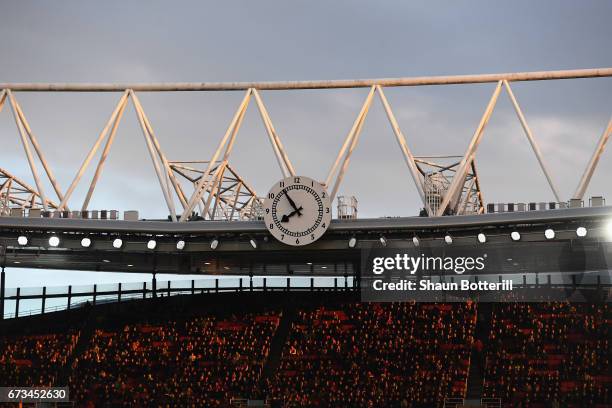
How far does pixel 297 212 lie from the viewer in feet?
114

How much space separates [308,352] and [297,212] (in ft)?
36.5

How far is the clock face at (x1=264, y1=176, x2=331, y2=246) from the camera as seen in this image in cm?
3472

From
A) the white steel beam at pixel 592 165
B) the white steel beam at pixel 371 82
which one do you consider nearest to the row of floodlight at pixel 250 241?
the white steel beam at pixel 592 165

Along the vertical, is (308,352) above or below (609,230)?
below

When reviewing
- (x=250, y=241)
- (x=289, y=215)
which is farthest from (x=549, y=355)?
(x=250, y=241)

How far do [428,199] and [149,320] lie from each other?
16741mm

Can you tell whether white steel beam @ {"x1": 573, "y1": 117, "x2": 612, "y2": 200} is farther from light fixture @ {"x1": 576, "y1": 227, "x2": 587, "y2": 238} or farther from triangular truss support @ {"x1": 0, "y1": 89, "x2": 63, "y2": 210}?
triangular truss support @ {"x1": 0, "y1": 89, "x2": 63, "y2": 210}

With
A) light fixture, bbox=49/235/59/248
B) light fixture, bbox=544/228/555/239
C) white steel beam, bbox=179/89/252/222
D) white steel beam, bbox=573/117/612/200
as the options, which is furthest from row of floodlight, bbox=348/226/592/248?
light fixture, bbox=49/235/59/248

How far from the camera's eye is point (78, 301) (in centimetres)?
4966

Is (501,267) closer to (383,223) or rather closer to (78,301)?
(383,223)

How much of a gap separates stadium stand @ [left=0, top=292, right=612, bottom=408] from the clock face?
27.9 ft

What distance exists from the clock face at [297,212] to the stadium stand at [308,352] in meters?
8.49

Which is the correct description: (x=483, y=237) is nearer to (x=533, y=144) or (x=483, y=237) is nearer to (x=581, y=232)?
(x=581, y=232)

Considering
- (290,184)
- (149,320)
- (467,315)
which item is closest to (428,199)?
(290,184)
